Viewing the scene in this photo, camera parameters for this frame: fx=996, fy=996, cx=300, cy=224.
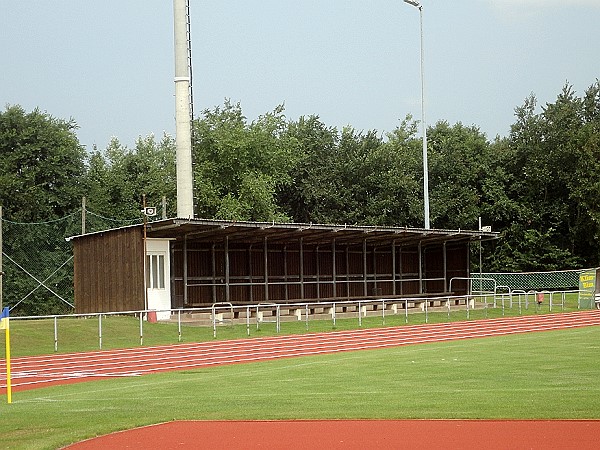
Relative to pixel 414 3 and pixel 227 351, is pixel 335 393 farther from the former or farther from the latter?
pixel 414 3

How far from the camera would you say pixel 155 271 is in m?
31.4

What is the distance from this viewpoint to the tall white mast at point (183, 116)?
1484 inches

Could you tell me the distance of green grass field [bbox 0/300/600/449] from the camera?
36.2 ft

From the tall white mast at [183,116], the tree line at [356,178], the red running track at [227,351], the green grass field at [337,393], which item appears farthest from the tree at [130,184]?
the green grass field at [337,393]

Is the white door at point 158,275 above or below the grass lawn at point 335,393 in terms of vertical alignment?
above

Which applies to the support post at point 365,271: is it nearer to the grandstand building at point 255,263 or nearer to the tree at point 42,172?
the grandstand building at point 255,263

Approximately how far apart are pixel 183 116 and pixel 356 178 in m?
26.2

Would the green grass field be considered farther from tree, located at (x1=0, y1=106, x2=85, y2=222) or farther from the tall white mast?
tree, located at (x1=0, y1=106, x2=85, y2=222)

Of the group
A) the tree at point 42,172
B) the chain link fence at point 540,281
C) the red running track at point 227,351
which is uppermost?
the tree at point 42,172

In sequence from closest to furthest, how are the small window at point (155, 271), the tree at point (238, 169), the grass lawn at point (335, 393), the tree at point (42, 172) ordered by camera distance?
the grass lawn at point (335, 393) → the small window at point (155, 271) → the tree at point (42, 172) → the tree at point (238, 169)

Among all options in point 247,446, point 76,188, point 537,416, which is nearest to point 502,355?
point 537,416

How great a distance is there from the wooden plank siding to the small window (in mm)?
321

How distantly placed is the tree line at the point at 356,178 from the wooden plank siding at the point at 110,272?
16.7 m

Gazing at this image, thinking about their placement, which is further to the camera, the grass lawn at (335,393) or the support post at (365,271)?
the support post at (365,271)
